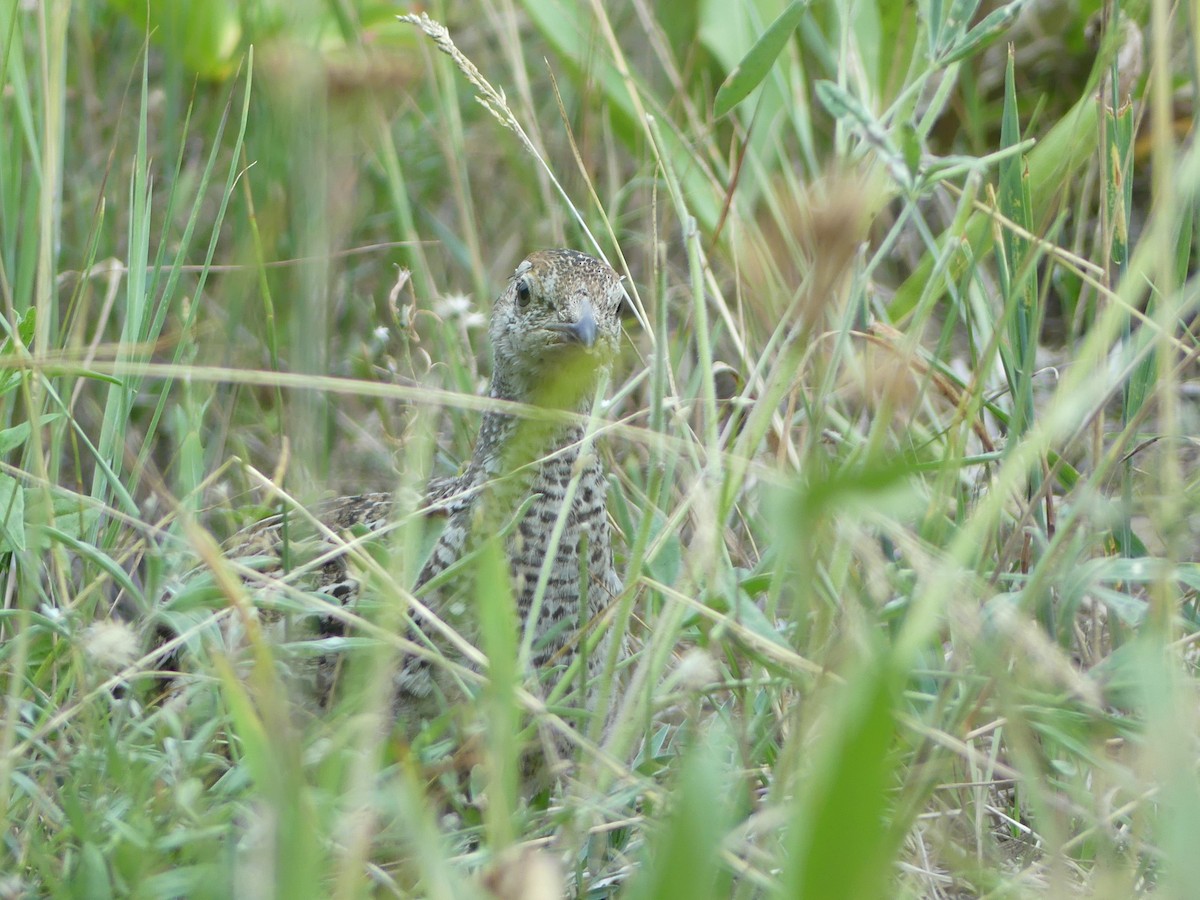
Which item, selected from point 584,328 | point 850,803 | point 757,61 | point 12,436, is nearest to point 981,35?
point 757,61

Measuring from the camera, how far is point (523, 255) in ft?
13.6

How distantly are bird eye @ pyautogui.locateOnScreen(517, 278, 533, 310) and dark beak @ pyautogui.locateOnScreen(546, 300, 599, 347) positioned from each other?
0.47ft

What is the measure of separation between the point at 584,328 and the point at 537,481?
290 mm

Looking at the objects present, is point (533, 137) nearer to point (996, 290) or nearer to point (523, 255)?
A: point (523, 255)

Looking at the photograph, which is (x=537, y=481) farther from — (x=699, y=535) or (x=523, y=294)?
(x=699, y=535)

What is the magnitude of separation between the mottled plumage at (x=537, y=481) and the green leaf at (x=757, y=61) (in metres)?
0.55

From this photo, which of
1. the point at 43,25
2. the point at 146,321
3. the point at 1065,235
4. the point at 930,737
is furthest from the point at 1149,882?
the point at 1065,235

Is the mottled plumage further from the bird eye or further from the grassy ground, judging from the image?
the grassy ground

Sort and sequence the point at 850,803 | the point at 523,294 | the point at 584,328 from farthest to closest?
1. the point at 523,294
2. the point at 584,328
3. the point at 850,803

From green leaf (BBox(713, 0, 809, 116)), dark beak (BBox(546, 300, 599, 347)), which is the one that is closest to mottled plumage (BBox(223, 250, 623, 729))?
dark beak (BBox(546, 300, 599, 347))

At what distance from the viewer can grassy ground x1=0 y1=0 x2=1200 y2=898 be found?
4.55ft

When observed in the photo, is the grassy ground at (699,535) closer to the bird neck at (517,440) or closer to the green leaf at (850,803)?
the green leaf at (850,803)

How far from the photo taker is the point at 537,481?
2.62 m

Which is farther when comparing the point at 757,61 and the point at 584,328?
the point at 584,328
